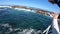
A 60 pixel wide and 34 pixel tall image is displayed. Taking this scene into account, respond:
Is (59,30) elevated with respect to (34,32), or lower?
elevated

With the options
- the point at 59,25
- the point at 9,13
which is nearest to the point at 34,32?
the point at 59,25

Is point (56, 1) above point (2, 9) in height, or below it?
above

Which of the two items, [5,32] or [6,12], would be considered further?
[6,12]

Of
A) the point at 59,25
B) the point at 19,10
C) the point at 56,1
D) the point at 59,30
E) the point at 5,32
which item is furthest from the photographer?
the point at 19,10

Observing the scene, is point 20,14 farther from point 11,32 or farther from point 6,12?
point 11,32

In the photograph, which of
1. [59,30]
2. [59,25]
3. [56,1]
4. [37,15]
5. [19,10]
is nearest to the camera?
[56,1]

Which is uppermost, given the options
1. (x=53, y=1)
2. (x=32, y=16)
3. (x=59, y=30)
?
A: (x=53, y=1)

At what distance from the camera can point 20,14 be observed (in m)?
11.8

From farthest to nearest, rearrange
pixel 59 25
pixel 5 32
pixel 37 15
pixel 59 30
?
pixel 37 15, pixel 5 32, pixel 59 25, pixel 59 30

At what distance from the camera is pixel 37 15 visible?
1114 centimetres

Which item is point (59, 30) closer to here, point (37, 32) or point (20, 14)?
point (37, 32)

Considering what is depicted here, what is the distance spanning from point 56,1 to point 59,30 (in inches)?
49.6

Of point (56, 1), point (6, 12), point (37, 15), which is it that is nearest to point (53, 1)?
point (56, 1)

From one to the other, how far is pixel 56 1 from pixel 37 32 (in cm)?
491
